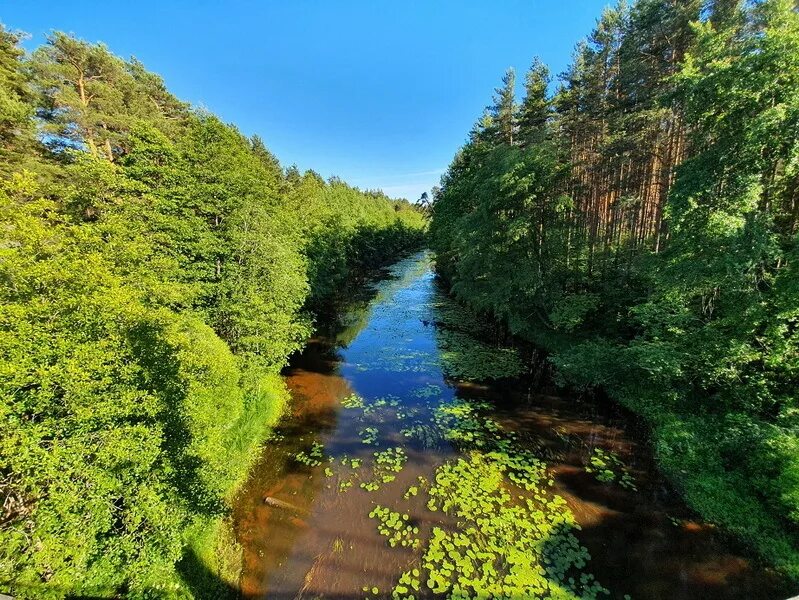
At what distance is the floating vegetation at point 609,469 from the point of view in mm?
10259

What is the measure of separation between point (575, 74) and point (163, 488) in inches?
1285

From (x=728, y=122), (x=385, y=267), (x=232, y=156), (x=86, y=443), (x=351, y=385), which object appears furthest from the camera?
(x=385, y=267)

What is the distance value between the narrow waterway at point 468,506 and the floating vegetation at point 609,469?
0.06 m

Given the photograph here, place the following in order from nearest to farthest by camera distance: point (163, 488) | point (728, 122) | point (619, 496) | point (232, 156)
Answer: point (163, 488) < point (619, 496) < point (728, 122) < point (232, 156)

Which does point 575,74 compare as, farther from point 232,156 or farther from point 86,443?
point 86,443

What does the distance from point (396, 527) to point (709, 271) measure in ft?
40.9

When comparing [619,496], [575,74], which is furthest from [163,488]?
[575,74]

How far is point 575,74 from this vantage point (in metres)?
25.0

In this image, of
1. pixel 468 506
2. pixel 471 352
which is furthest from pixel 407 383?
pixel 468 506

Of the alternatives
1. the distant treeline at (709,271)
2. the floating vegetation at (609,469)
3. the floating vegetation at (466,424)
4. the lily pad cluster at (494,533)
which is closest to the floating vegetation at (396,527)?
the lily pad cluster at (494,533)

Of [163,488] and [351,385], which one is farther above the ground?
[163,488]

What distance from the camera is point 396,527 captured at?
876 centimetres

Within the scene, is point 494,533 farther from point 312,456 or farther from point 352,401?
point 352,401

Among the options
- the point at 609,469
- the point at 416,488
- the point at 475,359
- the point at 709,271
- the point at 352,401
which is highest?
the point at 709,271
